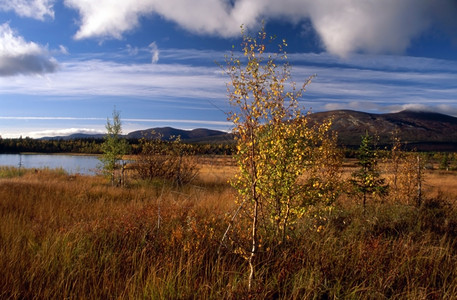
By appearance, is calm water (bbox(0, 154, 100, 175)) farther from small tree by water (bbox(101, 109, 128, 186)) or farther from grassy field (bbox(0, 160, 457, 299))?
grassy field (bbox(0, 160, 457, 299))

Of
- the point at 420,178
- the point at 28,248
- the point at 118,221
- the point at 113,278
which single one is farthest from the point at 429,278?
the point at 420,178

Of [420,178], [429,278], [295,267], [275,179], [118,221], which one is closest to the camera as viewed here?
[295,267]

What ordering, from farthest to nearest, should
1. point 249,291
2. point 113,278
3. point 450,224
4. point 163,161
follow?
1. point 163,161
2. point 450,224
3. point 113,278
4. point 249,291

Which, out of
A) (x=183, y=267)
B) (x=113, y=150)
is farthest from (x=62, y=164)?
(x=183, y=267)

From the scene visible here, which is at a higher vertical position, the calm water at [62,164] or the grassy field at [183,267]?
the grassy field at [183,267]

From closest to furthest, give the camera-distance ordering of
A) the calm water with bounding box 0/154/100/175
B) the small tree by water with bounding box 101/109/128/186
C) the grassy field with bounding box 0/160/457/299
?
the grassy field with bounding box 0/160/457/299, the small tree by water with bounding box 101/109/128/186, the calm water with bounding box 0/154/100/175

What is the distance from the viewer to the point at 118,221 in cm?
587

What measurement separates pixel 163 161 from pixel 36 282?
14279mm

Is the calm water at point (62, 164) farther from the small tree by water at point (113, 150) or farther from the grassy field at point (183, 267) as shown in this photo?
the grassy field at point (183, 267)

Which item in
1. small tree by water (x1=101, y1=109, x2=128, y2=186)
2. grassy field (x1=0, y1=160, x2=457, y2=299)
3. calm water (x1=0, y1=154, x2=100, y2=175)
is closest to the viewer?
grassy field (x1=0, y1=160, x2=457, y2=299)

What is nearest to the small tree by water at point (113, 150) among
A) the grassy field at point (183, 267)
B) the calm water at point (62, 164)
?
the calm water at point (62, 164)

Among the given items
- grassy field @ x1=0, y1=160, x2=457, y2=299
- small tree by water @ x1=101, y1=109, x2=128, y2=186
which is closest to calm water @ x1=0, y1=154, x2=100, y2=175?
small tree by water @ x1=101, y1=109, x2=128, y2=186

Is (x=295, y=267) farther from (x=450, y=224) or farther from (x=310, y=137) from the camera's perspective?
(x=450, y=224)

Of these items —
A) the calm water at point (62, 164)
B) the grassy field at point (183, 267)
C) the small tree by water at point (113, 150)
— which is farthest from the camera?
the calm water at point (62, 164)
